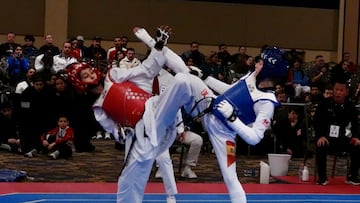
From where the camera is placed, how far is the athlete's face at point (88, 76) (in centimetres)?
554

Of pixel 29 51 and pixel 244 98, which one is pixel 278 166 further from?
pixel 29 51

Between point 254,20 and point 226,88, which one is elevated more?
point 254,20

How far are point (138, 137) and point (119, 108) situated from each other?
0.89ft

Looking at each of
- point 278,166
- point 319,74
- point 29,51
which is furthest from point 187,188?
point 319,74

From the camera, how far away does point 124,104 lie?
5539 mm

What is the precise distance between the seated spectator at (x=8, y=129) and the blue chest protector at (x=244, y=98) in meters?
7.10

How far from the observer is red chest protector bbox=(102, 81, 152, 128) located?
555 centimetres

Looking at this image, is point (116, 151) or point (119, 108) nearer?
point (119, 108)

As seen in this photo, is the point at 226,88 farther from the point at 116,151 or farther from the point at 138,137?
the point at 116,151

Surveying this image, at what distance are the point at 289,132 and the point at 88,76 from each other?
7.38 metres

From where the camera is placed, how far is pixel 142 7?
802 inches

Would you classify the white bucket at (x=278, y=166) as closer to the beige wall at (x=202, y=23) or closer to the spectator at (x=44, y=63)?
the spectator at (x=44, y=63)

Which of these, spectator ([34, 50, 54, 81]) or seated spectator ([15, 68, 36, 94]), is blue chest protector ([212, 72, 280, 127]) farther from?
spectator ([34, 50, 54, 81])

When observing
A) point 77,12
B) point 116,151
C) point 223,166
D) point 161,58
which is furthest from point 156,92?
point 77,12
